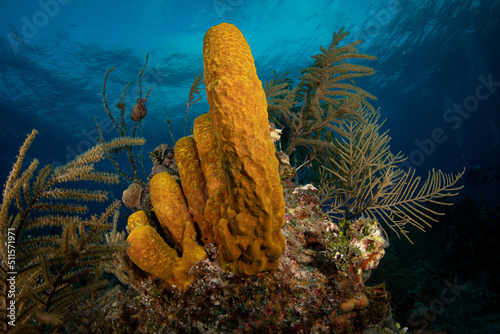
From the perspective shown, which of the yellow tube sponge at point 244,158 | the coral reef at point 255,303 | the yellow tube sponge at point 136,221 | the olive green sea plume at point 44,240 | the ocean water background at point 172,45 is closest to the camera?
the olive green sea plume at point 44,240

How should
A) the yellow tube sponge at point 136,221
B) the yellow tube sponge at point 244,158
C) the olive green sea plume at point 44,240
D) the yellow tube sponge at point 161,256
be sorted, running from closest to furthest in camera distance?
1. the olive green sea plume at point 44,240
2. the yellow tube sponge at point 244,158
3. the yellow tube sponge at point 161,256
4. the yellow tube sponge at point 136,221

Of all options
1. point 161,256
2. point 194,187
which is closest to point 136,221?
point 161,256

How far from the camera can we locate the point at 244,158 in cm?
170

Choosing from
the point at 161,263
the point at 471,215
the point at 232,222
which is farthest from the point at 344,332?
the point at 471,215

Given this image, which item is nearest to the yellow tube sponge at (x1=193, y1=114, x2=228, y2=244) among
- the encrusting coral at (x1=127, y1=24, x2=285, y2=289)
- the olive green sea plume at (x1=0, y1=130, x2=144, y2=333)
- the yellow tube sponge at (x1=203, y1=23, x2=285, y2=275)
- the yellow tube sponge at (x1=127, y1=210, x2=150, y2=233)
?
the encrusting coral at (x1=127, y1=24, x2=285, y2=289)

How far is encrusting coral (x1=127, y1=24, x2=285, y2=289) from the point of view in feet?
5.67

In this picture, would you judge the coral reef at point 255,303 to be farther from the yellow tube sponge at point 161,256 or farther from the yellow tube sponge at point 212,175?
the yellow tube sponge at point 212,175

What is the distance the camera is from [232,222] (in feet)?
6.10

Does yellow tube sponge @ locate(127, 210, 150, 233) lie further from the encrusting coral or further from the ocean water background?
the ocean water background

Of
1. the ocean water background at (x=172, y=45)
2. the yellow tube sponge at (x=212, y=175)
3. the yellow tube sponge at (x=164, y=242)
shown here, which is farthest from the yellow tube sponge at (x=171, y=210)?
the ocean water background at (x=172, y=45)

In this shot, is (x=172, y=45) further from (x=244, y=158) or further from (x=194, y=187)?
(x=244, y=158)

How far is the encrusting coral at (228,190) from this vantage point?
173cm

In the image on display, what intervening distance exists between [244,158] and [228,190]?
0.47 meters

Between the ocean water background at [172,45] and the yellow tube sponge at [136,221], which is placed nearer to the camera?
the yellow tube sponge at [136,221]
